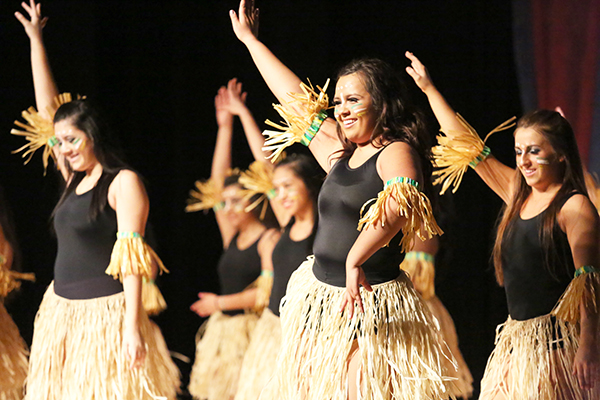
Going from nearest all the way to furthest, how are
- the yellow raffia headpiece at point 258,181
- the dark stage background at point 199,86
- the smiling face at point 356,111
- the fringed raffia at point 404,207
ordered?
the fringed raffia at point 404,207, the smiling face at point 356,111, the dark stage background at point 199,86, the yellow raffia headpiece at point 258,181

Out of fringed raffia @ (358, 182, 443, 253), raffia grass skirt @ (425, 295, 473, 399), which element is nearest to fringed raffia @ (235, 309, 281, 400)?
raffia grass skirt @ (425, 295, 473, 399)

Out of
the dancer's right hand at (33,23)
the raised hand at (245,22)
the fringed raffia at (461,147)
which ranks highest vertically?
the dancer's right hand at (33,23)

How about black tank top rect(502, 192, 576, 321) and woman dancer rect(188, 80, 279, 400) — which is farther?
woman dancer rect(188, 80, 279, 400)

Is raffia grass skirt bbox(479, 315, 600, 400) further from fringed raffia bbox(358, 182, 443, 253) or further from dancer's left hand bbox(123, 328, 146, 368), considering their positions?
dancer's left hand bbox(123, 328, 146, 368)

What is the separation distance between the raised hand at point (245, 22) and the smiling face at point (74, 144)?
2.61 feet

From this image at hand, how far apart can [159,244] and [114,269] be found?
6.30 ft

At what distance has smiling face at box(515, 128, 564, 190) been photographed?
7.61 feet

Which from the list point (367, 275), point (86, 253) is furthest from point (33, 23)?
point (367, 275)

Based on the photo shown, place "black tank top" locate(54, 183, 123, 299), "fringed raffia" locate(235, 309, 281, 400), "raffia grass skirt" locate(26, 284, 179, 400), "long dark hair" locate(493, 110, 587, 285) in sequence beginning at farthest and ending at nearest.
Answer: "fringed raffia" locate(235, 309, 281, 400)
"black tank top" locate(54, 183, 123, 299)
"raffia grass skirt" locate(26, 284, 179, 400)
"long dark hair" locate(493, 110, 587, 285)

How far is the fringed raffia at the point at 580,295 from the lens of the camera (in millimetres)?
2174

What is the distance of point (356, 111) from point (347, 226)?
1.06 feet

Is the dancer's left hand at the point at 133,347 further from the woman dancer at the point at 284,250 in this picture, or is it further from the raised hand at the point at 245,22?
the raised hand at the point at 245,22

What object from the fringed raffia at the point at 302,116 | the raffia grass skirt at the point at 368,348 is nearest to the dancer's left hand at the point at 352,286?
the raffia grass skirt at the point at 368,348

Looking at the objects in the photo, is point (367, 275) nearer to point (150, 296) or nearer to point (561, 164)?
point (561, 164)
